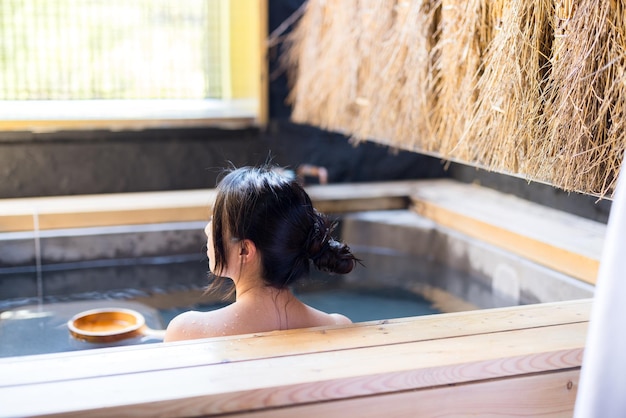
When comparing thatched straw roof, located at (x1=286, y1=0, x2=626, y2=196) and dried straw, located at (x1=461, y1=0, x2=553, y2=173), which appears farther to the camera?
dried straw, located at (x1=461, y1=0, x2=553, y2=173)

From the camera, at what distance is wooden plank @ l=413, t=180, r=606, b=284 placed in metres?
2.86

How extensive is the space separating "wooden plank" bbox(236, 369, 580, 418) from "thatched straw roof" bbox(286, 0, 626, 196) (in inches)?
21.5

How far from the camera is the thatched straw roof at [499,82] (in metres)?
1.75

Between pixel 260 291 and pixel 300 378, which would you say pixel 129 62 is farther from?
pixel 300 378

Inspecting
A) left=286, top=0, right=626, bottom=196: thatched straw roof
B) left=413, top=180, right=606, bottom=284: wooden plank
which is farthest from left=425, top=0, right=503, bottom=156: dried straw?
left=413, top=180, right=606, bottom=284: wooden plank

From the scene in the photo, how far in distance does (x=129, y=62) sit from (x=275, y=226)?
312 cm

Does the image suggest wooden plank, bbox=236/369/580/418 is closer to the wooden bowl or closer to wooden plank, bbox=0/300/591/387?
wooden plank, bbox=0/300/591/387

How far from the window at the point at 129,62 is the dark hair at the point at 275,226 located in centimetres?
268

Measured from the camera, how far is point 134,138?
14.0 ft

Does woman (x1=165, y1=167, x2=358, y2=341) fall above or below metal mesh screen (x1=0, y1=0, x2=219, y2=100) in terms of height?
below

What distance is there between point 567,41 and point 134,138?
3.07 m

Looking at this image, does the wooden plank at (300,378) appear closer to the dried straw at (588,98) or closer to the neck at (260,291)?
the neck at (260,291)

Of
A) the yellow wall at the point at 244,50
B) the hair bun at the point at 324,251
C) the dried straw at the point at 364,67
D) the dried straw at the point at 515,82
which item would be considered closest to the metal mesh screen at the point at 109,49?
the yellow wall at the point at 244,50

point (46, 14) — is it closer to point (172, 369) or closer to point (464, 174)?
point (464, 174)
